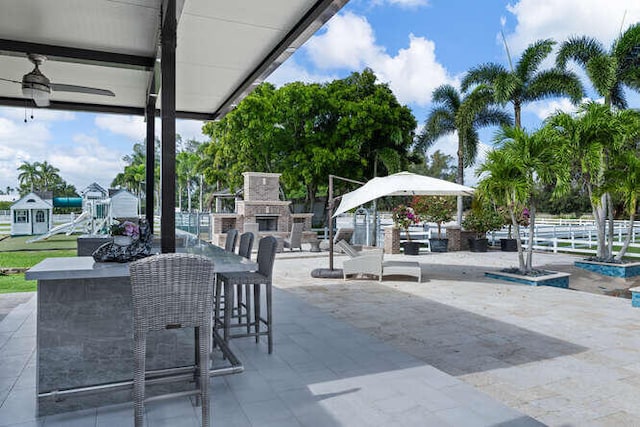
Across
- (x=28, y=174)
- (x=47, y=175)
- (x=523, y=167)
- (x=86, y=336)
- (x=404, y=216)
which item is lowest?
(x=86, y=336)

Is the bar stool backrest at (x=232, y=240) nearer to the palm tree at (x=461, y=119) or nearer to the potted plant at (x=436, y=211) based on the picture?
the potted plant at (x=436, y=211)

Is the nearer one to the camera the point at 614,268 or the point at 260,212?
the point at 614,268

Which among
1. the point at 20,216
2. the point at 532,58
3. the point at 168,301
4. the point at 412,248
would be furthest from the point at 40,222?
the point at 168,301

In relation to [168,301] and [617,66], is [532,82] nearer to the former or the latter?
[617,66]

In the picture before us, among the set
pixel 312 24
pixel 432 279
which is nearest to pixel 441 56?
pixel 432 279

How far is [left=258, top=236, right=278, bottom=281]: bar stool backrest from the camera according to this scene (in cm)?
368

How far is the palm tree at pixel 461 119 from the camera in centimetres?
1716

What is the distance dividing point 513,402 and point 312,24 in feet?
9.90

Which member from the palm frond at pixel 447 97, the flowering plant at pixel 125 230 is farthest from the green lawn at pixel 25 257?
the palm frond at pixel 447 97

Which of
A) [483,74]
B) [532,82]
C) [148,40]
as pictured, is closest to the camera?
[148,40]

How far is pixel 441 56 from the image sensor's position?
6191cm

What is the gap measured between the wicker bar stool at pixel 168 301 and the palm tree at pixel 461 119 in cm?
1457

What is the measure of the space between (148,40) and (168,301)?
9.29 feet

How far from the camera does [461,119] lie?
17.4 metres
